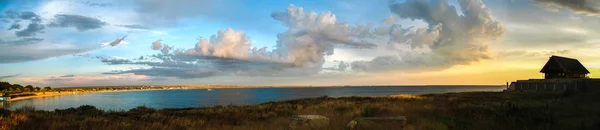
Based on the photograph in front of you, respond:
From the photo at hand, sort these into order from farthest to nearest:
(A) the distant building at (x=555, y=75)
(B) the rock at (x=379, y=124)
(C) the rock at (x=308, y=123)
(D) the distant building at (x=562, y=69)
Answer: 1. (D) the distant building at (x=562, y=69)
2. (A) the distant building at (x=555, y=75)
3. (C) the rock at (x=308, y=123)
4. (B) the rock at (x=379, y=124)

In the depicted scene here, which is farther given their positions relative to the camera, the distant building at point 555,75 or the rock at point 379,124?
the distant building at point 555,75

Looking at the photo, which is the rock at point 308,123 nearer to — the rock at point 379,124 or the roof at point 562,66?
the rock at point 379,124

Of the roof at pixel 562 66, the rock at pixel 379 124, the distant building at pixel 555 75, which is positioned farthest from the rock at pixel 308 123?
the roof at pixel 562 66

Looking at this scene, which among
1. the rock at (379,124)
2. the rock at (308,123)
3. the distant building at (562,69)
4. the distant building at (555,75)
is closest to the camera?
the rock at (379,124)

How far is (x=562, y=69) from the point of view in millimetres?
55156

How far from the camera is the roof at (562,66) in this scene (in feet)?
183

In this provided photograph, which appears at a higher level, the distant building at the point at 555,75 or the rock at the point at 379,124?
the distant building at the point at 555,75

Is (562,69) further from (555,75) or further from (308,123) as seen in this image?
(308,123)

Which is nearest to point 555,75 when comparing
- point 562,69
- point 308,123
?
point 562,69

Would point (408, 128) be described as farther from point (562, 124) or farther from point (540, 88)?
point (540, 88)

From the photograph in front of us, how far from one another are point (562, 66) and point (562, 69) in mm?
527

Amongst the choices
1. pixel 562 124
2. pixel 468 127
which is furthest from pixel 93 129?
pixel 562 124

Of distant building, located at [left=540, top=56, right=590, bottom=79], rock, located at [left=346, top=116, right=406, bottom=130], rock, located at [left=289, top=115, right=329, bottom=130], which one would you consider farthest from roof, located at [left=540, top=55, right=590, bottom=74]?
rock, located at [left=289, top=115, right=329, bottom=130]

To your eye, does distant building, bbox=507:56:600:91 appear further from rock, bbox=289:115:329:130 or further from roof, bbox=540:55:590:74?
rock, bbox=289:115:329:130
